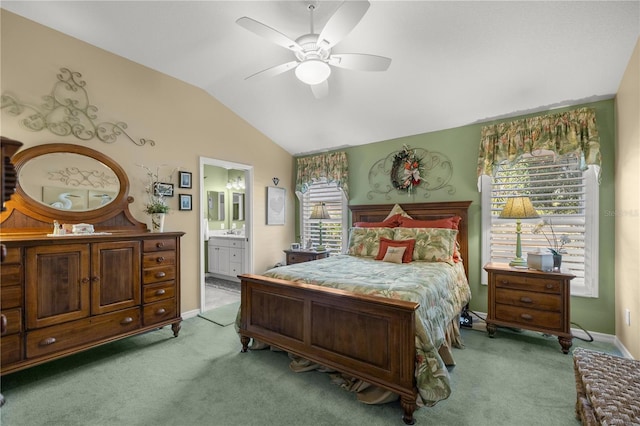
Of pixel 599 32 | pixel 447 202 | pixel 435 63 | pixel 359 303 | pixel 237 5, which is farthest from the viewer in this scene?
pixel 447 202

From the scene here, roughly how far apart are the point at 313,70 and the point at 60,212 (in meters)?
2.72

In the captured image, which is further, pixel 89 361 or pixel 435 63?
pixel 435 63

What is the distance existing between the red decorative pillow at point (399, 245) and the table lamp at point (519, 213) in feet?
3.33

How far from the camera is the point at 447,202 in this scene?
3.76 metres

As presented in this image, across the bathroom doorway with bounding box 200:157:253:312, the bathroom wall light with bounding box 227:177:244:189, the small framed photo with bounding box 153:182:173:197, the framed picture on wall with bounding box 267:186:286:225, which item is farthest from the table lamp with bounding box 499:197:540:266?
the bathroom wall light with bounding box 227:177:244:189

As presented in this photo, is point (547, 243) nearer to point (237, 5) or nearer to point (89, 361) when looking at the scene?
Result: point (237, 5)

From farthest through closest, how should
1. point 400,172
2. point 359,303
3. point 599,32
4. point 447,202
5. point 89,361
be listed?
point 400,172, point 447,202, point 89,361, point 599,32, point 359,303

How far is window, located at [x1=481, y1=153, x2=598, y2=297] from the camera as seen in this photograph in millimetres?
3004

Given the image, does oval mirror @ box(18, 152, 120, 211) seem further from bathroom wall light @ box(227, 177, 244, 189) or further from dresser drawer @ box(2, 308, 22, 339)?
bathroom wall light @ box(227, 177, 244, 189)

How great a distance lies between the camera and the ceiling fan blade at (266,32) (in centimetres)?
193

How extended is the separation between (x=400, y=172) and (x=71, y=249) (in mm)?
3874

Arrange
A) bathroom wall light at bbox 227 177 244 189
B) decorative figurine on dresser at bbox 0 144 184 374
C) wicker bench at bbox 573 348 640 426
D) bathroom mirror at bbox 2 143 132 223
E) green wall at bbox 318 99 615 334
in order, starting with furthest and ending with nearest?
bathroom wall light at bbox 227 177 244 189, green wall at bbox 318 99 615 334, bathroom mirror at bbox 2 143 132 223, decorative figurine on dresser at bbox 0 144 184 374, wicker bench at bbox 573 348 640 426

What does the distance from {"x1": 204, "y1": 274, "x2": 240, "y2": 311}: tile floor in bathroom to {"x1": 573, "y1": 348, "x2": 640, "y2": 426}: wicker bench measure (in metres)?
3.95

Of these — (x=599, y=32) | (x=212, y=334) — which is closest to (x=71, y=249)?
(x=212, y=334)
